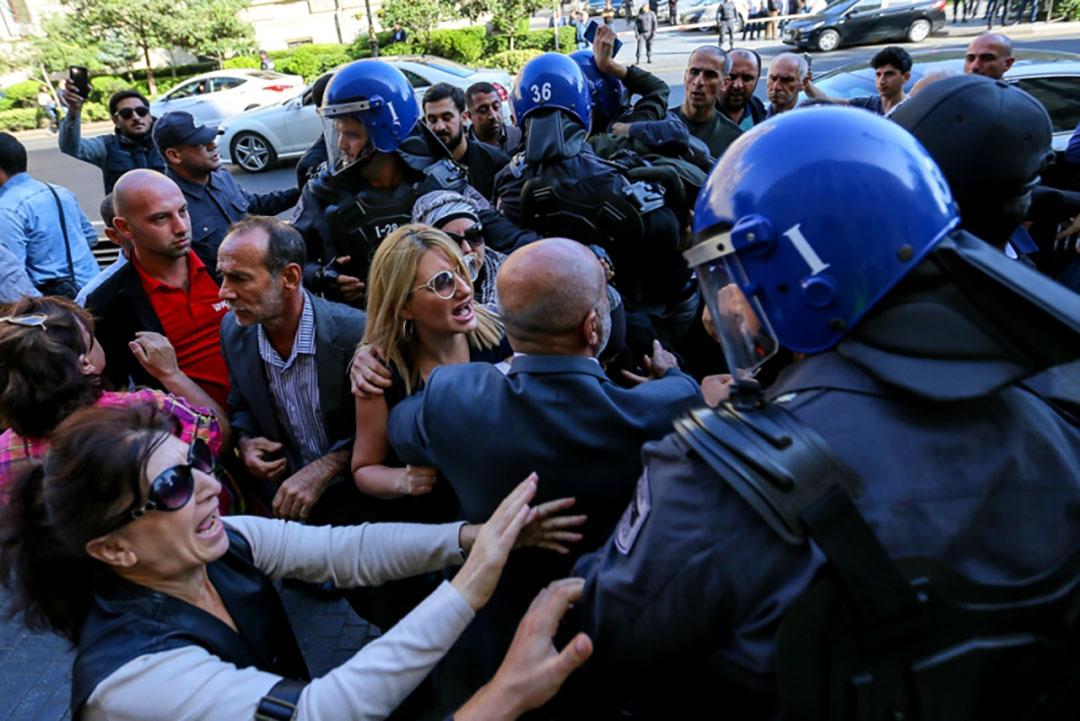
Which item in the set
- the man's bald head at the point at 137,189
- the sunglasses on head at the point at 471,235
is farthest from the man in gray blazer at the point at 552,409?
the man's bald head at the point at 137,189

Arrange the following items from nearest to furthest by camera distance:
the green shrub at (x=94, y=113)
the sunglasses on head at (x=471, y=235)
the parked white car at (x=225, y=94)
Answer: the sunglasses on head at (x=471, y=235), the parked white car at (x=225, y=94), the green shrub at (x=94, y=113)

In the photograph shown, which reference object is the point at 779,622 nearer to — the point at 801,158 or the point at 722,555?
the point at 722,555

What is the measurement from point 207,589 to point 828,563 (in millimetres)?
1412

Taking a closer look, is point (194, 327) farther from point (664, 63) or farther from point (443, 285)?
point (664, 63)

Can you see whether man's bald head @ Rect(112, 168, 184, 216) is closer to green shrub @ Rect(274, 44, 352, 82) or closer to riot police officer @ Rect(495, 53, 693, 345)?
riot police officer @ Rect(495, 53, 693, 345)

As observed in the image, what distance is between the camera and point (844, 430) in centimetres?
110

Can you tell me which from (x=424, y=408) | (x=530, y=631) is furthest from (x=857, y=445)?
(x=424, y=408)

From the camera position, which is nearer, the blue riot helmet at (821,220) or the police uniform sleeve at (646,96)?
the blue riot helmet at (821,220)

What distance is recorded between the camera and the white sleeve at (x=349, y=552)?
1.92m

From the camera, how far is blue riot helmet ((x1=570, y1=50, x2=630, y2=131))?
5.20 metres

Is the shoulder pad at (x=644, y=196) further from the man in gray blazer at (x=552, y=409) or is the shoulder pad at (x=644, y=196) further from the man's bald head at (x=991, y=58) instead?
the man's bald head at (x=991, y=58)

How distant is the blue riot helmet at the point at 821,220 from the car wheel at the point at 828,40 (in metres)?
23.1

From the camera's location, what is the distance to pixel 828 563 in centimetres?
103

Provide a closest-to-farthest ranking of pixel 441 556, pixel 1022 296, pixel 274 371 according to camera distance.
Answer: pixel 1022 296 → pixel 441 556 → pixel 274 371
